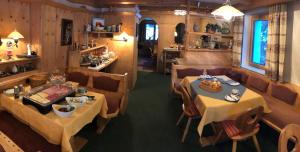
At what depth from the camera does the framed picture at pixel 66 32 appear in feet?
15.1

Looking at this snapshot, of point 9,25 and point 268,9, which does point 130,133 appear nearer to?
point 9,25

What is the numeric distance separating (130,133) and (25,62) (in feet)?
7.28

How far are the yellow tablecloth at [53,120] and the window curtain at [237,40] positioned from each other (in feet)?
12.9

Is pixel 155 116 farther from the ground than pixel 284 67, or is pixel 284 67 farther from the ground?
pixel 284 67

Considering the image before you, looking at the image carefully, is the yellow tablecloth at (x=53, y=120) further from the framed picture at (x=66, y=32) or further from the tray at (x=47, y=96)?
the framed picture at (x=66, y=32)

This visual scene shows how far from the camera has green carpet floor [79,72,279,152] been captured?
10.2 ft

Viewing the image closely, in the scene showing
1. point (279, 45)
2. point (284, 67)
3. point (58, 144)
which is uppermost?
point (279, 45)

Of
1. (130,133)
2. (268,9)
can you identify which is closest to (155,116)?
(130,133)


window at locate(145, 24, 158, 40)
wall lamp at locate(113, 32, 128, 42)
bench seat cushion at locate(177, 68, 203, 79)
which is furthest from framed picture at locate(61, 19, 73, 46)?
window at locate(145, 24, 158, 40)

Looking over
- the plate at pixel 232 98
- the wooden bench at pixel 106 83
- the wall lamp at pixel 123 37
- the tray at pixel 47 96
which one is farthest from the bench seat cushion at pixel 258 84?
the tray at pixel 47 96

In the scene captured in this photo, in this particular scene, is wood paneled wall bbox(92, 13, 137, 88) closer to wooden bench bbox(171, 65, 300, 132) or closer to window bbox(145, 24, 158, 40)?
wooden bench bbox(171, 65, 300, 132)

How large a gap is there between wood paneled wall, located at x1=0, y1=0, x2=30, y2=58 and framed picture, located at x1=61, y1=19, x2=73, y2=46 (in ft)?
2.61

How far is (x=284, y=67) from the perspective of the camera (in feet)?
13.7

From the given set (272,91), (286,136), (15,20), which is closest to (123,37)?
(15,20)
